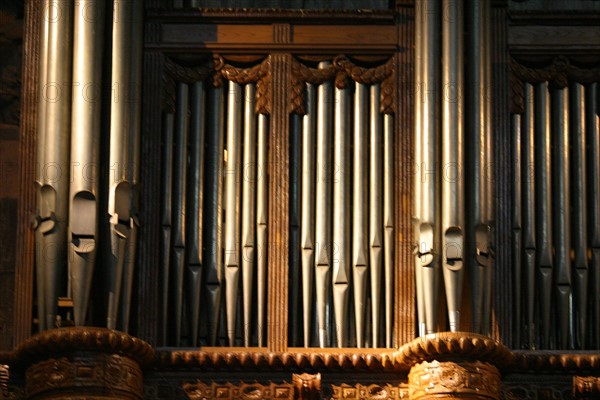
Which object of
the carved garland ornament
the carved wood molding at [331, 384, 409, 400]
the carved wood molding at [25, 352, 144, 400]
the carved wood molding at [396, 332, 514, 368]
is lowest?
the carved wood molding at [331, 384, 409, 400]

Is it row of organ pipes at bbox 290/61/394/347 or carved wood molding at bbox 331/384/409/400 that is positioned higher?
row of organ pipes at bbox 290/61/394/347

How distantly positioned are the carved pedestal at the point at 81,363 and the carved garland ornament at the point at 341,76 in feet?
8.95

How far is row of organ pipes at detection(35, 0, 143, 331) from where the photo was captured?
17891 millimetres

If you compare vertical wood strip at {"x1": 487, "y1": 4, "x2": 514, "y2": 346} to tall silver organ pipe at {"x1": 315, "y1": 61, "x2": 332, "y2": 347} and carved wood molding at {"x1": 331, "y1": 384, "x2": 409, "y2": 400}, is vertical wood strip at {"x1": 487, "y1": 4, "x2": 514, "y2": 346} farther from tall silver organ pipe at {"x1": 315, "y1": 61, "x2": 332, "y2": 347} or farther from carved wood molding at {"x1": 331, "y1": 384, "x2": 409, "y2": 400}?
tall silver organ pipe at {"x1": 315, "y1": 61, "x2": 332, "y2": 347}

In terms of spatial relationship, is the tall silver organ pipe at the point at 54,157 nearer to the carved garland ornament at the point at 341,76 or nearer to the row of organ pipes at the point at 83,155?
the row of organ pipes at the point at 83,155

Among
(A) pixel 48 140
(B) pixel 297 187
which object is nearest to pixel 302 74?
(B) pixel 297 187

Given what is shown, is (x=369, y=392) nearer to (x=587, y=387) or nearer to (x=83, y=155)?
(x=587, y=387)

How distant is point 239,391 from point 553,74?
3800 millimetres

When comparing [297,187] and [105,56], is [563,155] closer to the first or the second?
[297,187]

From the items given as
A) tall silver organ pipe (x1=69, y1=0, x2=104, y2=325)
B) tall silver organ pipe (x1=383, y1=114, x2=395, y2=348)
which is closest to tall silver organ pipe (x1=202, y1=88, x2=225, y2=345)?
tall silver organ pipe (x1=69, y1=0, x2=104, y2=325)

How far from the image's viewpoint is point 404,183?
61.1 ft

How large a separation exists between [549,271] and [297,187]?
85.5 inches

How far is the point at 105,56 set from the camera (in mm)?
18484

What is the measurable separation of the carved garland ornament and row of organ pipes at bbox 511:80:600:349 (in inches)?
A: 42.5
